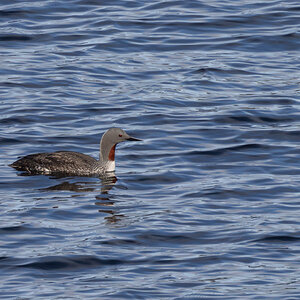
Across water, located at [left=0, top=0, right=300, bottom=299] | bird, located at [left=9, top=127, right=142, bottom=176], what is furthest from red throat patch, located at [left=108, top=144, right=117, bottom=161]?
water, located at [left=0, top=0, right=300, bottom=299]

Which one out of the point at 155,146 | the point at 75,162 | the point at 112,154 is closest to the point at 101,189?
the point at 75,162

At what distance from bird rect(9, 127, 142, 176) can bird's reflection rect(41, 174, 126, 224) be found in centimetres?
24

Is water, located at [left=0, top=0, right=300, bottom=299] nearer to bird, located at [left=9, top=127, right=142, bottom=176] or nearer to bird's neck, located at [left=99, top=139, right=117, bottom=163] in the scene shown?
bird, located at [left=9, top=127, right=142, bottom=176]

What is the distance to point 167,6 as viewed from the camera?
27844 mm

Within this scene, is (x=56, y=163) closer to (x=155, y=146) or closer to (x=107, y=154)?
(x=107, y=154)

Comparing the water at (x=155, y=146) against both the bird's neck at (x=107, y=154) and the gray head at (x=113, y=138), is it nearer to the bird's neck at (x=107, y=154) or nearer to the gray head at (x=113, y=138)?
the bird's neck at (x=107, y=154)

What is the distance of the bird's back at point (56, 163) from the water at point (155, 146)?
0.17 meters

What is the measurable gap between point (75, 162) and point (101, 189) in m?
0.86

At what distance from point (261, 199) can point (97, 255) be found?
3.43 meters

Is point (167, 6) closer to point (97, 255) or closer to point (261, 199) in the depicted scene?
point (261, 199)

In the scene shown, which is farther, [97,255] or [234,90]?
[234,90]

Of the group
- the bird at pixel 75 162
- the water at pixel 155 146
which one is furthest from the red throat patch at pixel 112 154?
the water at pixel 155 146

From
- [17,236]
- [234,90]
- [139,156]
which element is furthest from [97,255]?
[234,90]

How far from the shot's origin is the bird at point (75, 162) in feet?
52.4
